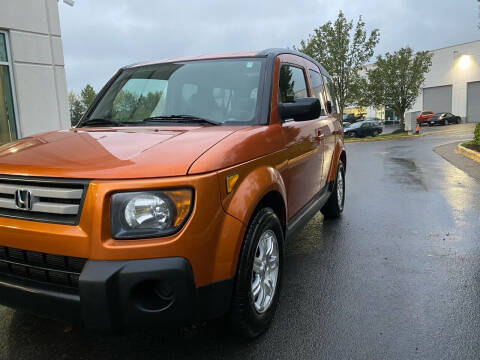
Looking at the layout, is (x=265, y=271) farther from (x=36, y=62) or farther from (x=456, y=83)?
(x=456, y=83)

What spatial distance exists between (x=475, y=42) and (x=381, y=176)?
142 ft

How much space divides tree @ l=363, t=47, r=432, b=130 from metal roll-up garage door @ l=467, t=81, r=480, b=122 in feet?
55.3

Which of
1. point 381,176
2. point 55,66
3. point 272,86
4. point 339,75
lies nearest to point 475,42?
point 339,75

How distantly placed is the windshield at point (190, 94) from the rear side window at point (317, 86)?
1.32m

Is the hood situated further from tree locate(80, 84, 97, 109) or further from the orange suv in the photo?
tree locate(80, 84, 97, 109)

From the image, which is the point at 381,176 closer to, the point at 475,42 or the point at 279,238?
the point at 279,238

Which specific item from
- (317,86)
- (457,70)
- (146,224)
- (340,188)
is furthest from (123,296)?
(457,70)

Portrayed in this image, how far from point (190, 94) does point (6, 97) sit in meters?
7.76

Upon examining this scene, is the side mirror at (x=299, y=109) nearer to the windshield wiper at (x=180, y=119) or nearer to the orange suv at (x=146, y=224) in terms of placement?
the orange suv at (x=146, y=224)

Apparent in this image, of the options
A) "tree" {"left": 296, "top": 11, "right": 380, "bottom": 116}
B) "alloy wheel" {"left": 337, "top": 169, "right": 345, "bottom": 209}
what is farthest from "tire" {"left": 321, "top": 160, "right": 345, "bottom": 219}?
"tree" {"left": 296, "top": 11, "right": 380, "bottom": 116}

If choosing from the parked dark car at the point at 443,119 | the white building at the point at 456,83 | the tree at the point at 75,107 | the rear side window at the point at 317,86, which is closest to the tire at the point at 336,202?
the rear side window at the point at 317,86

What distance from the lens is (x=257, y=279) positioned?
2.64 metres

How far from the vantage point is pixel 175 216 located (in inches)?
80.4

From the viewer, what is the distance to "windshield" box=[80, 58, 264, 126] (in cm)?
314
